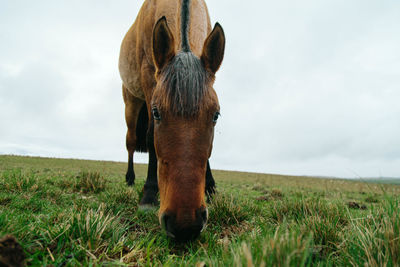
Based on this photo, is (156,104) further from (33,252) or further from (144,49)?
(144,49)

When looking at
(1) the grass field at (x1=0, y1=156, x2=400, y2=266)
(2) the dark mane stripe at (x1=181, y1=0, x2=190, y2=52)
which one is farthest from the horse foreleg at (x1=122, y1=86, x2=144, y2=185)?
(1) the grass field at (x1=0, y1=156, x2=400, y2=266)

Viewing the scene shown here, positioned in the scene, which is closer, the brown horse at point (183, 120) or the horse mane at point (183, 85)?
the brown horse at point (183, 120)

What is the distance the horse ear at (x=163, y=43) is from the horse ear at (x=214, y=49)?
15.3 inches

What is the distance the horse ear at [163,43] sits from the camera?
2.69 meters

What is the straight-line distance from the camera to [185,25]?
3.11 m

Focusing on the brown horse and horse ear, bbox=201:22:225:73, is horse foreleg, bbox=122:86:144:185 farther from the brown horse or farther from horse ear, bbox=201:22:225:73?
horse ear, bbox=201:22:225:73

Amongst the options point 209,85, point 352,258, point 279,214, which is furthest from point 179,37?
point 352,258

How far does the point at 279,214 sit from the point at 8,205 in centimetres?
331

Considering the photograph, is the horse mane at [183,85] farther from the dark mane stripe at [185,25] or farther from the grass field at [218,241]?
the grass field at [218,241]

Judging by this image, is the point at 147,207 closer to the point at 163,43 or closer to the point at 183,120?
the point at 183,120

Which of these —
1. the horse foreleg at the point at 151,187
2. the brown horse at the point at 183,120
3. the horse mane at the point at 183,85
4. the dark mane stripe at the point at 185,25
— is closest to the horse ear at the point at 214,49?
the brown horse at the point at 183,120

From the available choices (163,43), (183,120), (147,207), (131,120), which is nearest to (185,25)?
(163,43)

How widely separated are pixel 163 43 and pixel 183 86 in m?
0.77

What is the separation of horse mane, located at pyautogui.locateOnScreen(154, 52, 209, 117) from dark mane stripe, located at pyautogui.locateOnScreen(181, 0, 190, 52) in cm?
36
